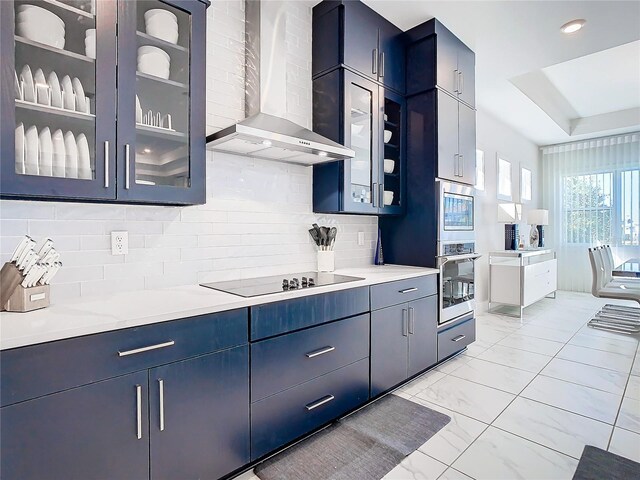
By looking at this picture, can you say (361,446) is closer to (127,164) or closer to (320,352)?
(320,352)

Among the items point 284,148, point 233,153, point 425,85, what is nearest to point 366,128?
point 425,85

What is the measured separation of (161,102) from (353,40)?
1565mm

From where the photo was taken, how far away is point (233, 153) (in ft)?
7.52

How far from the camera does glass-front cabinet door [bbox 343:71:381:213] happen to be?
2.60m

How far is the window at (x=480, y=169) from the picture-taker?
488 centimetres

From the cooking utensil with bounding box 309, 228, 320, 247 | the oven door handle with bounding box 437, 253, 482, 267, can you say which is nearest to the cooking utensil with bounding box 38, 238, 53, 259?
the cooking utensil with bounding box 309, 228, 320, 247

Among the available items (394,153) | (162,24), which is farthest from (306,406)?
(394,153)

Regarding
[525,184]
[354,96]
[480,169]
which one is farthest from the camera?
[525,184]

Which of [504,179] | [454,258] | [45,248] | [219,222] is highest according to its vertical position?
[504,179]

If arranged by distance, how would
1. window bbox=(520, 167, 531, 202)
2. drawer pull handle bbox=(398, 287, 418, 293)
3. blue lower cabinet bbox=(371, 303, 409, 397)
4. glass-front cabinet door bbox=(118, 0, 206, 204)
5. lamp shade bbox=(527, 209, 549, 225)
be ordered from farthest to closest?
window bbox=(520, 167, 531, 202) < lamp shade bbox=(527, 209, 549, 225) < drawer pull handle bbox=(398, 287, 418, 293) < blue lower cabinet bbox=(371, 303, 409, 397) < glass-front cabinet door bbox=(118, 0, 206, 204)

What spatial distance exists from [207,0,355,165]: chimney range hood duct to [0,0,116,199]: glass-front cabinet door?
660mm

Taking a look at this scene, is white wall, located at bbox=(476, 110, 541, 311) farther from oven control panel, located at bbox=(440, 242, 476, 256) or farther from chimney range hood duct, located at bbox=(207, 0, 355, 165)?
chimney range hood duct, located at bbox=(207, 0, 355, 165)

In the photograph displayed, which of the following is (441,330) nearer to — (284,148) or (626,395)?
(626,395)

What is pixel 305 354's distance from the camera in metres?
1.89
